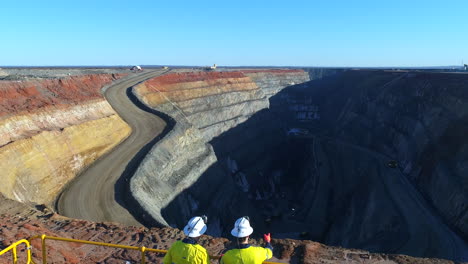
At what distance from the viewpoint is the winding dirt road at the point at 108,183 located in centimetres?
1970

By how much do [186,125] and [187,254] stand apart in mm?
31945

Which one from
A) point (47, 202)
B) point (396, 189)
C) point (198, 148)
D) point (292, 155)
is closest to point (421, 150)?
point (396, 189)

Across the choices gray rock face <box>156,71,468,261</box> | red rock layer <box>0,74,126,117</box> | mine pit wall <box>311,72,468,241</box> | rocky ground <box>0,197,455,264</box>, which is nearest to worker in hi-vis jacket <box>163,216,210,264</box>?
rocky ground <box>0,197,455,264</box>

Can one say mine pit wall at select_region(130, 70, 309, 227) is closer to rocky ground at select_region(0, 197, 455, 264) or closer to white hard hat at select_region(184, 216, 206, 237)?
rocky ground at select_region(0, 197, 455, 264)

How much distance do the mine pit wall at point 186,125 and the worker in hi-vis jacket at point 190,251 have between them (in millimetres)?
14473

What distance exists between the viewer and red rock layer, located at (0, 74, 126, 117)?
85.5 ft

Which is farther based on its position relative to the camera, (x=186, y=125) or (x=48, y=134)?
(x=186, y=125)

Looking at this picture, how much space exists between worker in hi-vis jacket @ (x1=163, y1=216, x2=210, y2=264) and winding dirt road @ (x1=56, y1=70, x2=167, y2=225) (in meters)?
14.0

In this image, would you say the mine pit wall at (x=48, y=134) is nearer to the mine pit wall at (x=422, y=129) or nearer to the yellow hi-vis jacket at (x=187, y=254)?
the yellow hi-vis jacket at (x=187, y=254)

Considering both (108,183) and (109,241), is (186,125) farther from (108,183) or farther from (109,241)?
(109,241)

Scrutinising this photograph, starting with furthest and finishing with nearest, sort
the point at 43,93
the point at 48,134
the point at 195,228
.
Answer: the point at 43,93 < the point at 48,134 < the point at 195,228

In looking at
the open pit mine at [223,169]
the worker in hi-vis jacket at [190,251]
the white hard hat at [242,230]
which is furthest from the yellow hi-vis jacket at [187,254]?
the open pit mine at [223,169]

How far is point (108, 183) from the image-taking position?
75.2 feet

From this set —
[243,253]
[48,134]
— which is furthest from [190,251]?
[48,134]
